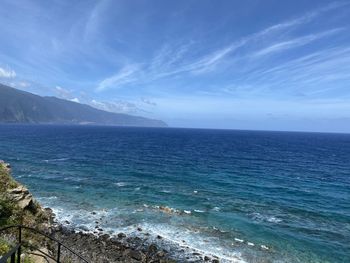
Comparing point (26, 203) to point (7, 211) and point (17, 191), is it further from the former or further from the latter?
point (7, 211)

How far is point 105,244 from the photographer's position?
87.6ft

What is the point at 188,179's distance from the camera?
5428cm

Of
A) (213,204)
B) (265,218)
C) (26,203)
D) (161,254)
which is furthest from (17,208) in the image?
(265,218)

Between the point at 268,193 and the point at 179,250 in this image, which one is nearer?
the point at 179,250

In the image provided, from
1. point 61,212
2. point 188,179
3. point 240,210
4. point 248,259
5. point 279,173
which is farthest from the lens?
point 279,173

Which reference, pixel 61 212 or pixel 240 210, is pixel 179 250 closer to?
pixel 240 210

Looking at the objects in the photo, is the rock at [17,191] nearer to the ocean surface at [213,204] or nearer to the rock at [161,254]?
the ocean surface at [213,204]

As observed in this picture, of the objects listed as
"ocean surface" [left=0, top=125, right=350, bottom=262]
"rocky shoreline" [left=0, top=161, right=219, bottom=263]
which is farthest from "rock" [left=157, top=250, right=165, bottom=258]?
"ocean surface" [left=0, top=125, right=350, bottom=262]

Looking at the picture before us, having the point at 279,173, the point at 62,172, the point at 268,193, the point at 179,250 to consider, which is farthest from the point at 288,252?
the point at 62,172

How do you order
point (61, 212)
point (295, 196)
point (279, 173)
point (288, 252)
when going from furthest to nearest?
1. point (279, 173)
2. point (295, 196)
3. point (61, 212)
4. point (288, 252)

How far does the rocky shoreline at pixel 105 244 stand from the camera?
81.9 feet

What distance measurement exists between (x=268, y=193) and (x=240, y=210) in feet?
36.8

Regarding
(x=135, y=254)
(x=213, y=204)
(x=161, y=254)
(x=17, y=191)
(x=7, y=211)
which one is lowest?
(x=135, y=254)

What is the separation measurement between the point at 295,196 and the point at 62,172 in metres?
42.8
